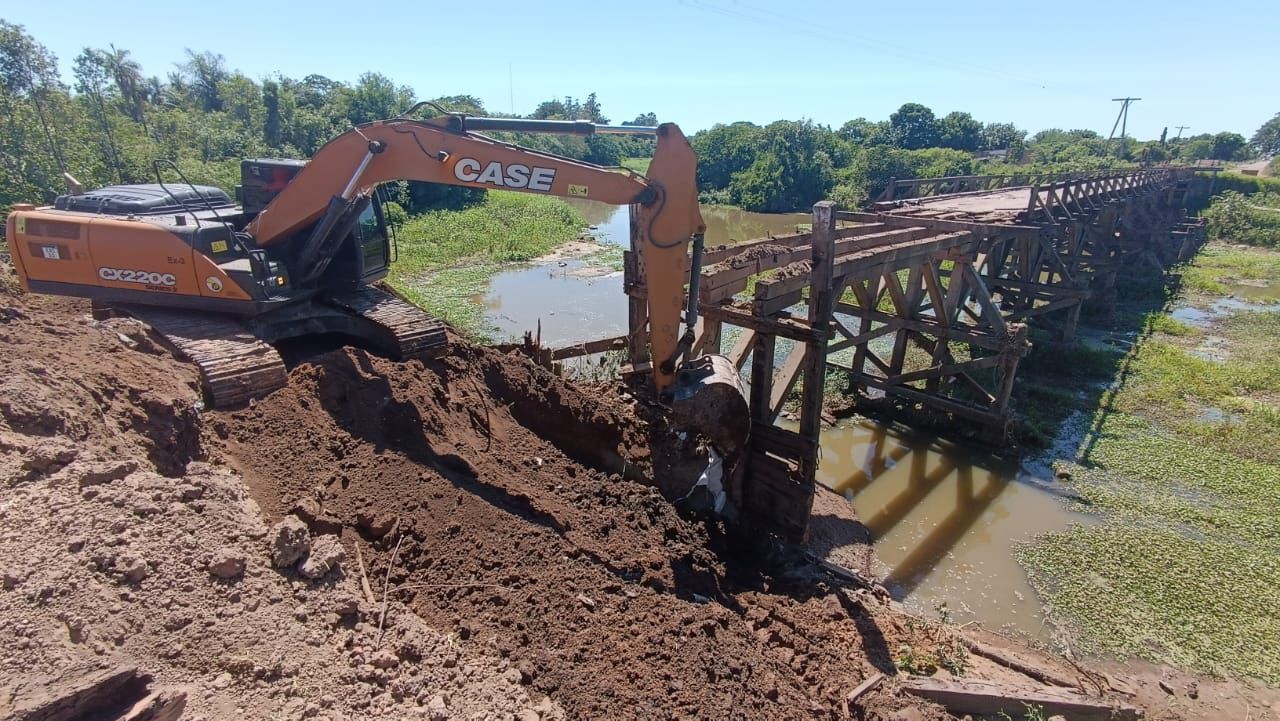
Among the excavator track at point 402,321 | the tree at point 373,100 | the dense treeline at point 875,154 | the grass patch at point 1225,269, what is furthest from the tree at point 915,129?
the excavator track at point 402,321

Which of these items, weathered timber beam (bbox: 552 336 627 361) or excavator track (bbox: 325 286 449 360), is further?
weathered timber beam (bbox: 552 336 627 361)

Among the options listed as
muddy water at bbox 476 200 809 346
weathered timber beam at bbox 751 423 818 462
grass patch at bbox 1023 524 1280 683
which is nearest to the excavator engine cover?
weathered timber beam at bbox 751 423 818 462

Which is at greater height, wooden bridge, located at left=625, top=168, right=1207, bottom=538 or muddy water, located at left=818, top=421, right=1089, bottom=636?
wooden bridge, located at left=625, top=168, right=1207, bottom=538

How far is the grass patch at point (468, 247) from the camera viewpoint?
58.6 ft

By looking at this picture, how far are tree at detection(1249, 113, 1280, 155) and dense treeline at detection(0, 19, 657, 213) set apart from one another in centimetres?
7774

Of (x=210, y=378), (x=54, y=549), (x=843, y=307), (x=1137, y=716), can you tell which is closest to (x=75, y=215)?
(x=210, y=378)

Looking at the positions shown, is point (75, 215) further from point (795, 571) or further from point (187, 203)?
point (795, 571)

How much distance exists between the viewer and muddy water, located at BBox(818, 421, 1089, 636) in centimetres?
709

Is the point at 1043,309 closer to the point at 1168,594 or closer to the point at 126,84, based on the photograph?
the point at 1168,594

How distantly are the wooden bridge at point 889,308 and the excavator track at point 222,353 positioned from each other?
3701 millimetres

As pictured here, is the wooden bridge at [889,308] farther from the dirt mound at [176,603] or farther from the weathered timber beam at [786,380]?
the dirt mound at [176,603]

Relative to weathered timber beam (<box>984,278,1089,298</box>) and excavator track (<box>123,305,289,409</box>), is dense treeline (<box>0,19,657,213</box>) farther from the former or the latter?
weathered timber beam (<box>984,278,1089,298</box>)

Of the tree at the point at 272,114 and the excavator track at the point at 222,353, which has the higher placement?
the tree at the point at 272,114

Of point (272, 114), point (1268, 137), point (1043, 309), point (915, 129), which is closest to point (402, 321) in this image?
point (1043, 309)
